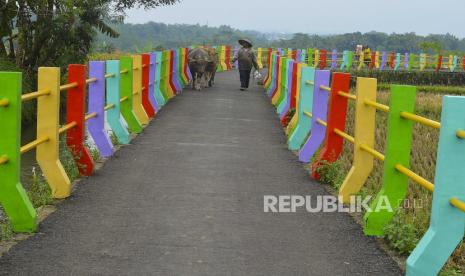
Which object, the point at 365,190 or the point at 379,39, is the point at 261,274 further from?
the point at 379,39

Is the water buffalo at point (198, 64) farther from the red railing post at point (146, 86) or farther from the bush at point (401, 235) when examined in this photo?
the bush at point (401, 235)

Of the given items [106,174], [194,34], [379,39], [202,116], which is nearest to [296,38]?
[379,39]

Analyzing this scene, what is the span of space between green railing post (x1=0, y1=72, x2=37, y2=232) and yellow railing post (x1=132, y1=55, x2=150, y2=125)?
601cm

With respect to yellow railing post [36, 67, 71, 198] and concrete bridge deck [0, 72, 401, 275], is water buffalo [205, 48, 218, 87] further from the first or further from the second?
yellow railing post [36, 67, 71, 198]

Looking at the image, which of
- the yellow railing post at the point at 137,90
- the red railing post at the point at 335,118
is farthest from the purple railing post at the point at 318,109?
the yellow railing post at the point at 137,90

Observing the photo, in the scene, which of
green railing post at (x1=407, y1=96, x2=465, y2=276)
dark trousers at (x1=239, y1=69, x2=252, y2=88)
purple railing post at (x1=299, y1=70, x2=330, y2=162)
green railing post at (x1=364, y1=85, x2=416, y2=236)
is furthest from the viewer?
dark trousers at (x1=239, y1=69, x2=252, y2=88)

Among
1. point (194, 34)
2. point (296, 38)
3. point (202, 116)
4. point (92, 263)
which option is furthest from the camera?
point (194, 34)

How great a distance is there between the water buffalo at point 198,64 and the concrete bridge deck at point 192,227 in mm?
10752

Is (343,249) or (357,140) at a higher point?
(357,140)

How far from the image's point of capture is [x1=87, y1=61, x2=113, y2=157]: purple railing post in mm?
8688

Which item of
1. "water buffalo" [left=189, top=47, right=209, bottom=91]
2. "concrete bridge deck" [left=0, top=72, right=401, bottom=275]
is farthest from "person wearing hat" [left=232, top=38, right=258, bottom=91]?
"concrete bridge deck" [left=0, top=72, right=401, bottom=275]

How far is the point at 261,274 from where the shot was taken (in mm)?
4762

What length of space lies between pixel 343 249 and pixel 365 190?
164 cm

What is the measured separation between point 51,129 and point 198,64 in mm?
14052
